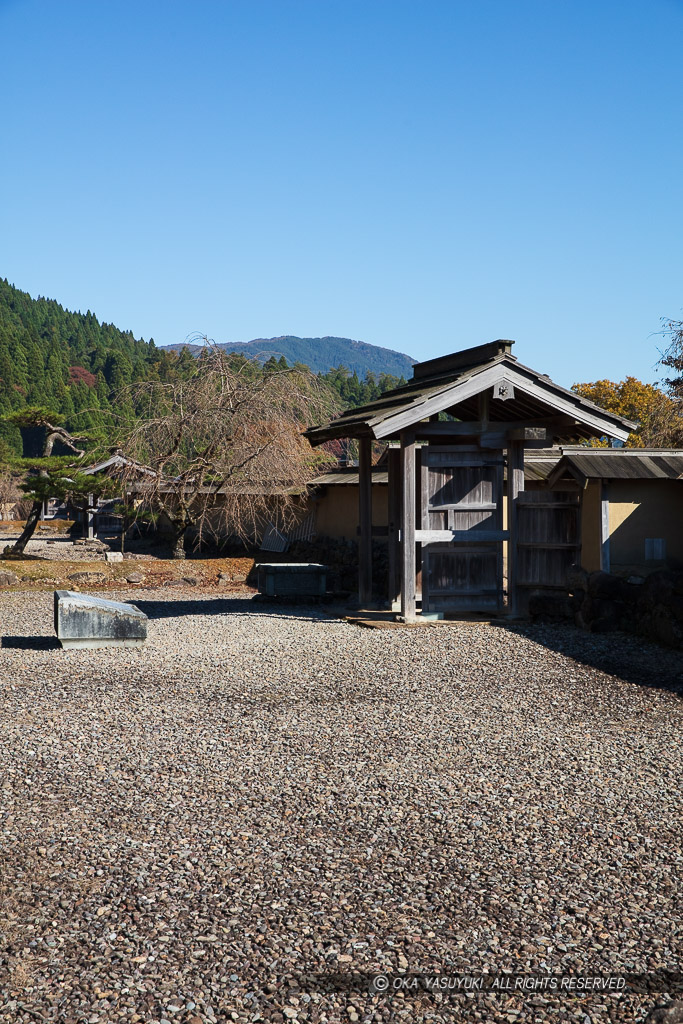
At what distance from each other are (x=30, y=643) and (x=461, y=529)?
6.56 metres

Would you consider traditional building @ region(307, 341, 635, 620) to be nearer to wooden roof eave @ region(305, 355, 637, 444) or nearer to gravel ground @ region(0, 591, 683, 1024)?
wooden roof eave @ region(305, 355, 637, 444)

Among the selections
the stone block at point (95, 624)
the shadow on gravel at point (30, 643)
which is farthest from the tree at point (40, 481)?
the stone block at point (95, 624)

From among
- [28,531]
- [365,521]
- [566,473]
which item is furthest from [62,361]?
[566,473]

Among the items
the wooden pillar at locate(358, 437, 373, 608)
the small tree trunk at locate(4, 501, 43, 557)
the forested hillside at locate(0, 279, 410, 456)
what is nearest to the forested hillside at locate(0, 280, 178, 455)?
the forested hillside at locate(0, 279, 410, 456)

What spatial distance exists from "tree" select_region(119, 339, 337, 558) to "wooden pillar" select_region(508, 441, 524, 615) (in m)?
11.3

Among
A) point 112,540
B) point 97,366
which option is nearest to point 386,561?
point 112,540

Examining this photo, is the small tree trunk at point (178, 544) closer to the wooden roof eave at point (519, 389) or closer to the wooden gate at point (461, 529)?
the wooden gate at point (461, 529)

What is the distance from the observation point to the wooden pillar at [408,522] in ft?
41.9

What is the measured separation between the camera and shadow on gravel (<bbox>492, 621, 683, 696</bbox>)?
958 centimetres

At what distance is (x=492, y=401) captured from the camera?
1377 centimetres

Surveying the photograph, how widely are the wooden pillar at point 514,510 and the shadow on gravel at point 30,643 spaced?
6.68 metres

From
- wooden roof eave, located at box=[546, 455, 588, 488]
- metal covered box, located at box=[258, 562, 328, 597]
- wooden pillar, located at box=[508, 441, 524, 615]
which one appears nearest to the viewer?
wooden pillar, located at box=[508, 441, 524, 615]

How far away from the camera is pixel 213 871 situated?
15.7ft

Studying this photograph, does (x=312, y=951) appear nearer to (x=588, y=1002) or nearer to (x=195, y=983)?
(x=195, y=983)
